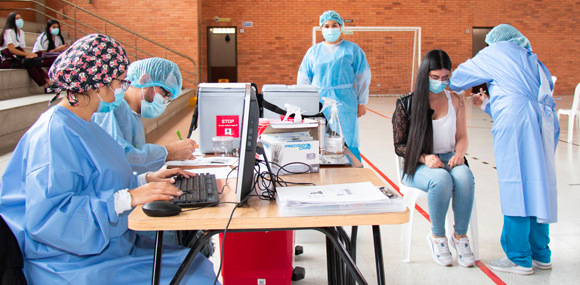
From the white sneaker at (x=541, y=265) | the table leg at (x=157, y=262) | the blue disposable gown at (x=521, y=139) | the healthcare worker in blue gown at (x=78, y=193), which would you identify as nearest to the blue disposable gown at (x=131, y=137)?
the healthcare worker in blue gown at (x=78, y=193)

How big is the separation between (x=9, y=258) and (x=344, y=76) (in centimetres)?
275

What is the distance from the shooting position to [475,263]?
84.9 inches

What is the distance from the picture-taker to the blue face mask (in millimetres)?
2113

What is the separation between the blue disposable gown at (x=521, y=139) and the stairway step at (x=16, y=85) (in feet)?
15.3

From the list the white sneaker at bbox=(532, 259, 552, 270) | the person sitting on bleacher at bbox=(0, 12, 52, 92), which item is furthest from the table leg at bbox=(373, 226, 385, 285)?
the person sitting on bleacher at bbox=(0, 12, 52, 92)

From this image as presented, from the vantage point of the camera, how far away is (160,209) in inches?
41.9

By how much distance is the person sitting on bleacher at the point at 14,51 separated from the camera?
16.2ft

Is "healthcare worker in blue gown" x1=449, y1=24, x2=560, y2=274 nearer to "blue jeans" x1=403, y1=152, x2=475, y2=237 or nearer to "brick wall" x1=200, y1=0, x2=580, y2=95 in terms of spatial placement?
"blue jeans" x1=403, y1=152, x2=475, y2=237

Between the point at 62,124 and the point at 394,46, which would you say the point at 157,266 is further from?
the point at 394,46

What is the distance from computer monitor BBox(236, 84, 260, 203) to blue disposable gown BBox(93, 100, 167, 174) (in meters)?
0.71

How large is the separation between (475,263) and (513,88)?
92cm

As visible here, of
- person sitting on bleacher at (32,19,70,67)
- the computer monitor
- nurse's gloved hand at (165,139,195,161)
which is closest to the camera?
the computer monitor

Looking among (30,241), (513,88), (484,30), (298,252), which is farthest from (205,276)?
(484,30)

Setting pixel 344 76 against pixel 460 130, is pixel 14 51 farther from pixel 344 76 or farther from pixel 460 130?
pixel 460 130
